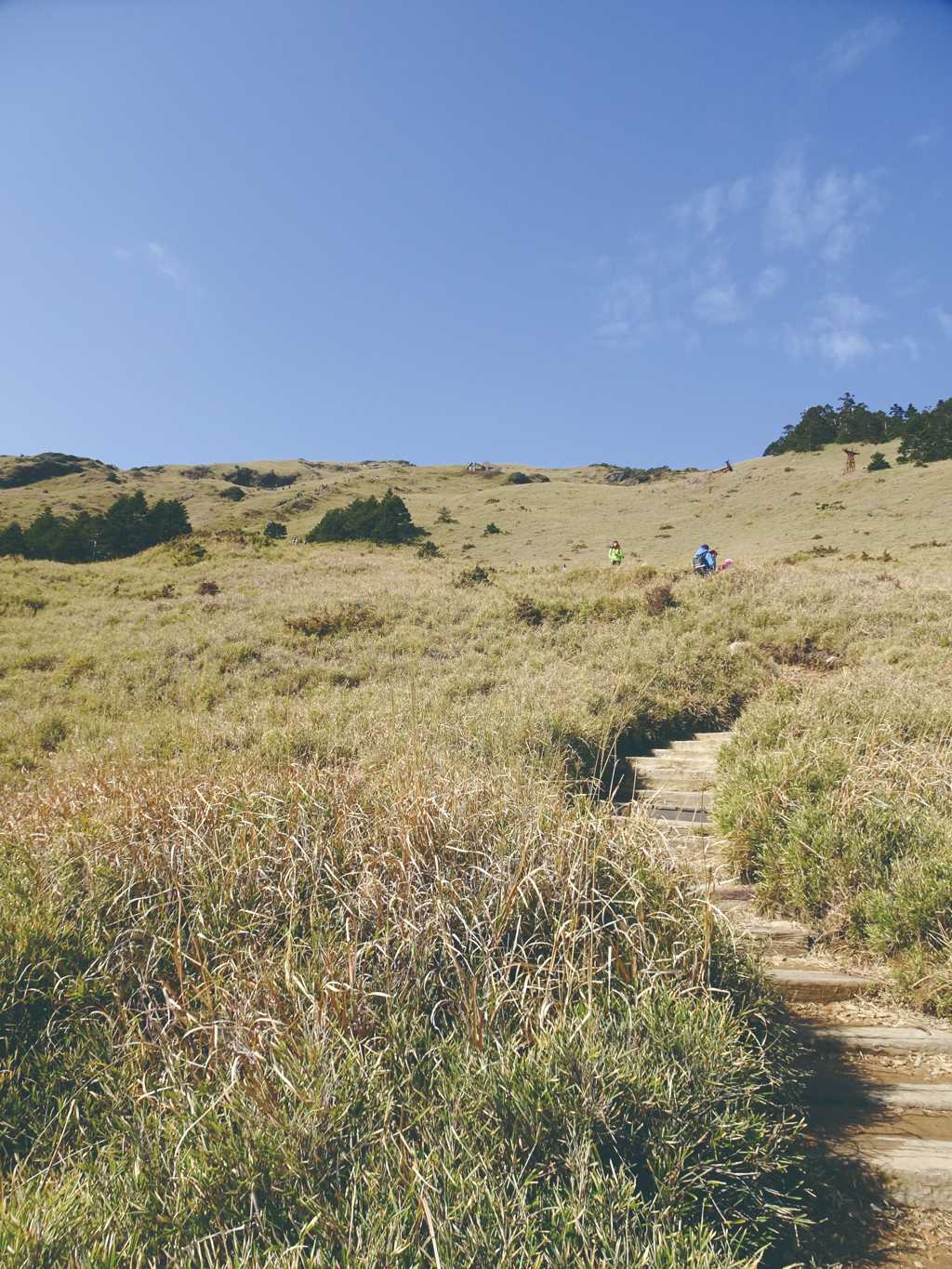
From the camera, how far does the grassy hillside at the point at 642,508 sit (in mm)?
39062

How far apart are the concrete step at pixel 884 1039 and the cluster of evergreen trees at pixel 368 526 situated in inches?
1586

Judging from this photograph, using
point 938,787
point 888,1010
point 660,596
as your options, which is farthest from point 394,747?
point 660,596

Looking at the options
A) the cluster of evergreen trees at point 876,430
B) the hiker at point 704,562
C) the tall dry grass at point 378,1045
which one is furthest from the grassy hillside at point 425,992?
the cluster of evergreen trees at point 876,430

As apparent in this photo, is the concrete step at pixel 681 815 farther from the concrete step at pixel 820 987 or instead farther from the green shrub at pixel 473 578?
the green shrub at pixel 473 578

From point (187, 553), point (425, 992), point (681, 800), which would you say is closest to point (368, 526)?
point (187, 553)

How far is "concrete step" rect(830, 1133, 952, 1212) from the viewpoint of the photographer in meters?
2.57

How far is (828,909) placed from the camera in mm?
Result: 4648

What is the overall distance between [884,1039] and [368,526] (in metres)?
43.9

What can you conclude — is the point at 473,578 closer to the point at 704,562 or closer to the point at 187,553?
the point at 704,562

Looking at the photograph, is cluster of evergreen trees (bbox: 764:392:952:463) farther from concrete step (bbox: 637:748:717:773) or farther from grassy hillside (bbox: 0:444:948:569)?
concrete step (bbox: 637:748:717:773)

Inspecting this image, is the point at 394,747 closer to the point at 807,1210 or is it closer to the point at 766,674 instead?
the point at 807,1210

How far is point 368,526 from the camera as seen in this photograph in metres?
45.2

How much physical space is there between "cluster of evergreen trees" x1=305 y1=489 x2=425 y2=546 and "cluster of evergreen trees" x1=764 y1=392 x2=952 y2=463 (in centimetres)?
4240

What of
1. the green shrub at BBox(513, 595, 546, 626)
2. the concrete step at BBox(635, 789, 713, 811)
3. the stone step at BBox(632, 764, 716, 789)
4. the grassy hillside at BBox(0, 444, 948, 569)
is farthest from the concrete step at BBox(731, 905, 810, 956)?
the grassy hillside at BBox(0, 444, 948, 569)
